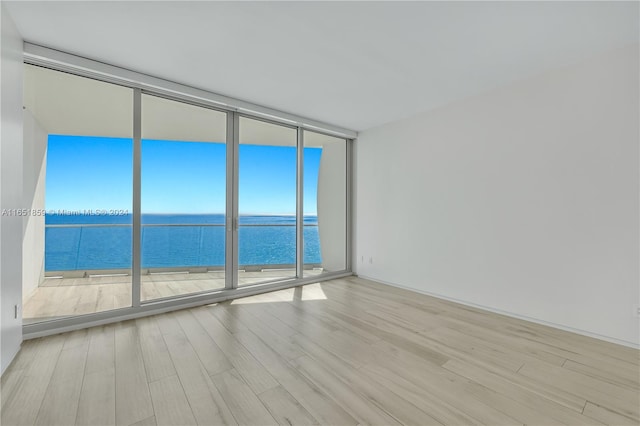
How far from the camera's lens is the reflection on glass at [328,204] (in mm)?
5105

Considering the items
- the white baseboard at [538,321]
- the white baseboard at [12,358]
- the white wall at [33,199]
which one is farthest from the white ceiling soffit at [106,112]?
the white baseboard at [538,321]

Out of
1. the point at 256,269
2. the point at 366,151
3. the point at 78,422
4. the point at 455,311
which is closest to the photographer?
the point at 78,422

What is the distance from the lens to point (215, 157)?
3891mm

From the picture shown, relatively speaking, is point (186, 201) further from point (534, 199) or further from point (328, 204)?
point (534, 199)

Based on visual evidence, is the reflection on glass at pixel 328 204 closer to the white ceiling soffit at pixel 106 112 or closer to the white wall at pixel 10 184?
the white ceiling soffit at pixel 106 112

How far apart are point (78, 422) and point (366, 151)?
4828 mm

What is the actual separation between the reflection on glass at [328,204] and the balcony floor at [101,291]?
139cm

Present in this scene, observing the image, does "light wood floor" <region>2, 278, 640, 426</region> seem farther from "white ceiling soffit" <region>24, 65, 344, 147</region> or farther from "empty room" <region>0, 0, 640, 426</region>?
"white ceiling soffit" <region>24, 65, 344, 147</region>

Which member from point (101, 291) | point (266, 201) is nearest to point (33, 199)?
point (101, 291)

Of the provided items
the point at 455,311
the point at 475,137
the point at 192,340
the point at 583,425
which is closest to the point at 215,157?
the point at 192,340

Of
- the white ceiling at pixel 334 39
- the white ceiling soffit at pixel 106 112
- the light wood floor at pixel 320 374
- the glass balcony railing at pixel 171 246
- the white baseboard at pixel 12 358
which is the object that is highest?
the white ceiling at pixel 334 39

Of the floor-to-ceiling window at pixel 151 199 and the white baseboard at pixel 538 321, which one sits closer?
the white baseboard at pixel 538 321

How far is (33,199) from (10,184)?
2.35ft

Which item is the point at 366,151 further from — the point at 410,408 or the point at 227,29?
the point at 410,408
